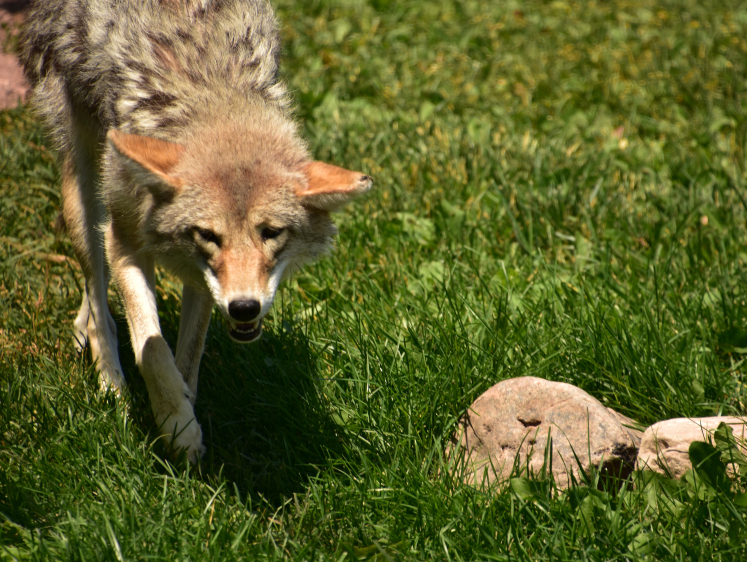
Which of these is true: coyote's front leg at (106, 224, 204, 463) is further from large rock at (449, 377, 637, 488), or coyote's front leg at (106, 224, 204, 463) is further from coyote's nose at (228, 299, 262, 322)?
large rock at (449, 377, 637, 488)

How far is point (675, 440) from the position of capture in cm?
285

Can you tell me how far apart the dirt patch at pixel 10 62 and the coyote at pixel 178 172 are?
6.68 feet

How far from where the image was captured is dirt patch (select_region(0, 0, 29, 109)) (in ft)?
19.1

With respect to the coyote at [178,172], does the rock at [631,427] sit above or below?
below

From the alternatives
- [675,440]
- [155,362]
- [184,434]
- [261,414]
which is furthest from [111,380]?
[675,440]

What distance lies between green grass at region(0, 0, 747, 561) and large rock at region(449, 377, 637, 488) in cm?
13

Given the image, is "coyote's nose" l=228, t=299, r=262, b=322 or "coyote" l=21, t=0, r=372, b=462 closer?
"coyote's nose" l=228, t=299, r=262, b=322

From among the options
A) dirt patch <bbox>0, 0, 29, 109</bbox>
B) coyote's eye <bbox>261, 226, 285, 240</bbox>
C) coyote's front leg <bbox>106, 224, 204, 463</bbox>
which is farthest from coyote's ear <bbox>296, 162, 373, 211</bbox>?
dirt patch <bbox>0, 0, 29, 109</bbox>

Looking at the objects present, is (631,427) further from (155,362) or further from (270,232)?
(155,362)

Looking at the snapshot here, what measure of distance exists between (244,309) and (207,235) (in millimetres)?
389

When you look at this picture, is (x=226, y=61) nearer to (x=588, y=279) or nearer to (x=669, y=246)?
(x=588, y=279)

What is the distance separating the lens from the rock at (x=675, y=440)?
2818mm

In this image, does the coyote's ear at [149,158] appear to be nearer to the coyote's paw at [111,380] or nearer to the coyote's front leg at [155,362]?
the coyote's front leg at [155,362]

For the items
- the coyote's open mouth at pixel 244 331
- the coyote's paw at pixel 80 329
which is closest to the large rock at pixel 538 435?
the coyote's open mouth at pixel 244 331
